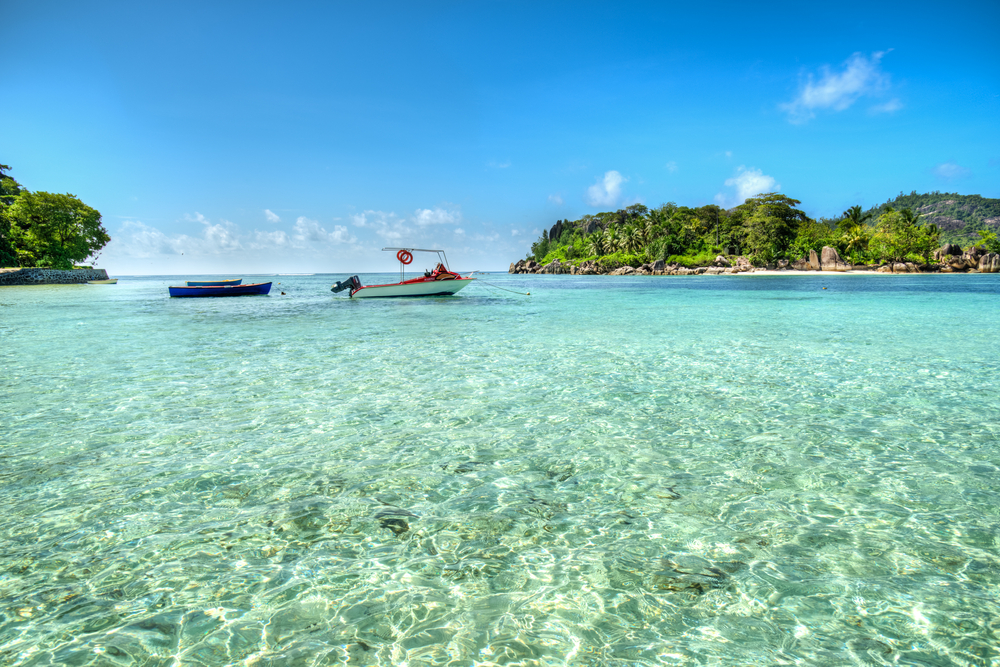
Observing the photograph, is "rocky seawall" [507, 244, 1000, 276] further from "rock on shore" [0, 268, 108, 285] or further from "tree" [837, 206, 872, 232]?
"rock on shore" [0, 268, 108, 285]

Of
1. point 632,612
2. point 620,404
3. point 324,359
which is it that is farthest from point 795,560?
point 324,359

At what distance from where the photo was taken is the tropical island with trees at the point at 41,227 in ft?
212

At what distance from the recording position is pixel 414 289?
36.0m

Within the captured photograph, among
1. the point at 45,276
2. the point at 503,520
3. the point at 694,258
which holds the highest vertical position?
the point at 694,258

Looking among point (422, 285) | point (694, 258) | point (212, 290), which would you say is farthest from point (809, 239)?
point (212, 290)

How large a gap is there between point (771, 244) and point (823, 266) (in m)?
10.2

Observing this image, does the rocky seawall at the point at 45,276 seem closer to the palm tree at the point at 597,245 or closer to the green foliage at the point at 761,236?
the green foliage at the point at 761,236

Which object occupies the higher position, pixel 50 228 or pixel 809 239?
pixel 50 228

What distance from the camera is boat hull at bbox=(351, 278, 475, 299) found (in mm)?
35344

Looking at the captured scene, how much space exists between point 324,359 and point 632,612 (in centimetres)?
1025

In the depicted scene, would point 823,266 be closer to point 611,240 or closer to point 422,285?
point 611,240

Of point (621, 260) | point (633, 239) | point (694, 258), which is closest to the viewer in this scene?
point (694, 258)

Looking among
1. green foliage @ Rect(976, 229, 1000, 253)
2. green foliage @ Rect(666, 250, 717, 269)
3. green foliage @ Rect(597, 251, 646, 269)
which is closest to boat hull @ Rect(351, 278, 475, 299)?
green foliage @ Rect(666, 250, 717, 269)

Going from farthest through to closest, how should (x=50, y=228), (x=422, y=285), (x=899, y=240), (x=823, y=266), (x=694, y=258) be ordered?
(x=694, y=258)
(x=823, y=266)
(x=899, y=240)
(x=50, y=228)
(x=422, y=285)
